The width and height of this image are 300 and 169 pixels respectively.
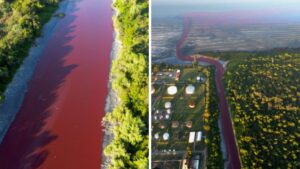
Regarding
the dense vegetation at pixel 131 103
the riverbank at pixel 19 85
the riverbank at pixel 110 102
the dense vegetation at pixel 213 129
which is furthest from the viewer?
the riverbank at pixel 19 85

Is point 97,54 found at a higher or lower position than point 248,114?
higher

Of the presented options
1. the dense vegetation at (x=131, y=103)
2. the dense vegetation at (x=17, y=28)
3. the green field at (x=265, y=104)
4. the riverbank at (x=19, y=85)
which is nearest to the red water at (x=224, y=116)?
the green field at (x=265, y=104)

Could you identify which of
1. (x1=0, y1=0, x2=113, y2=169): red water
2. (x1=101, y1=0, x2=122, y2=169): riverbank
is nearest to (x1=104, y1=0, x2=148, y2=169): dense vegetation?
(x1=101, y1=0, x2=122, y2=169): riverbank

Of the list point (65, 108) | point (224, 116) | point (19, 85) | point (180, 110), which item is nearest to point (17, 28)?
point (19, 85)

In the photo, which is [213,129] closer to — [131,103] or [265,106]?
[265,106]

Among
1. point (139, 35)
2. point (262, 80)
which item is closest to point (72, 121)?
point (139, 35)

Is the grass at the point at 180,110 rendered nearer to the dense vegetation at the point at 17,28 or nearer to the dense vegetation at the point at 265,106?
the dense vegetation at the point at 265,106

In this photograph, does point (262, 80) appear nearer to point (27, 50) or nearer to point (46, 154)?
point (46, 154)
